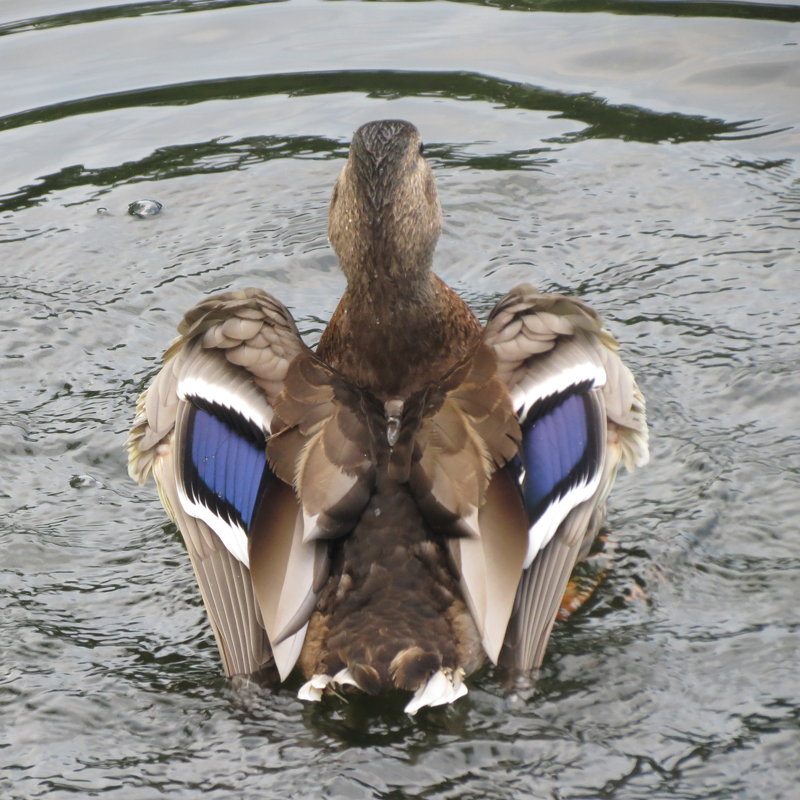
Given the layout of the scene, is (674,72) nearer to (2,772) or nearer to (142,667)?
(142,667)

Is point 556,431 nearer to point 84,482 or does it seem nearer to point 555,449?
point 555,449

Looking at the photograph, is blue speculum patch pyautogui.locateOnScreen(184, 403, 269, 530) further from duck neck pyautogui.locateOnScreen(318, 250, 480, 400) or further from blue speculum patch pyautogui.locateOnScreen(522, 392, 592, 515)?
blue speculum patch pyautogui.locateOnScreen(522, 392, 592, 515)

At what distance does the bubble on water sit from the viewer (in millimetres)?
8203

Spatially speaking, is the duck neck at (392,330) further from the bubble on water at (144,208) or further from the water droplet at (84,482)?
the bubble on water at (144,208)

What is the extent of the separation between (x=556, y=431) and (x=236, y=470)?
1.14 metres

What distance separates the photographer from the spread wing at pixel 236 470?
4.45m

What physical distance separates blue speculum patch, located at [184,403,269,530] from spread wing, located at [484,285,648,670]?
0.90 m

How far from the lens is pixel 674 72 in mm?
9508

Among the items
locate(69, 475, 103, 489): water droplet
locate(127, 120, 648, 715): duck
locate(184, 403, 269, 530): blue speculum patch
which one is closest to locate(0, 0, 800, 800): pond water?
locate(69, 475, 103, 489): water droplet

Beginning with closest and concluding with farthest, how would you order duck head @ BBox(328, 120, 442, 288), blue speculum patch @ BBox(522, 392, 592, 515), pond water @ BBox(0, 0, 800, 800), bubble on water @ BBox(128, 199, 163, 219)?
pond water @ BBox(0, 0, 800, 800) < blue speculum patch @ BBox(522, 392, 592, 515) < duck head @ BBox(328, 120, 442, 288) < bubble on water @ BBox(128, 199, 163, 219)

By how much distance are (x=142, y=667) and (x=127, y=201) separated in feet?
14.1

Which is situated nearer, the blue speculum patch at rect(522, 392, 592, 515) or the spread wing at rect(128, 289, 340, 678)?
the spread wing at rect(128, 289, 340, 678)

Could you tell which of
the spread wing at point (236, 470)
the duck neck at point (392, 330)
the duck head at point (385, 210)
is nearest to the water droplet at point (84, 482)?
the spread wing at point (236, 470)

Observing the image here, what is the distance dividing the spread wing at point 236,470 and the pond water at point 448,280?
30cm
